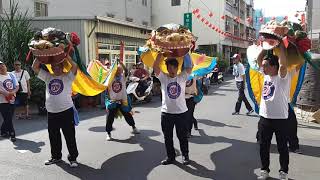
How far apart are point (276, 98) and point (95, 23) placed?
1418 centimetres

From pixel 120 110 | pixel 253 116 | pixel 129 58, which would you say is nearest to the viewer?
pixel 120 110

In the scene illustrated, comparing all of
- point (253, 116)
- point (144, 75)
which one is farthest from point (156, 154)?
point (144, 75)

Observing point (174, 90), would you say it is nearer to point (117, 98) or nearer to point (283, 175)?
point (283, 175)

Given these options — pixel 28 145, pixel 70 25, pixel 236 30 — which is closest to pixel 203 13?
pixel 236 30

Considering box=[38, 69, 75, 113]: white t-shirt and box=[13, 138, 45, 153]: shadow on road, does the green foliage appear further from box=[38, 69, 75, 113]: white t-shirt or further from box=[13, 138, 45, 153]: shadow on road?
box=[38, 69, 75, 113]: white t-shirt

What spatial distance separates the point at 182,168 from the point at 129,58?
1643 cm

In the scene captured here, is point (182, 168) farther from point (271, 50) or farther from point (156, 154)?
point (271, 50)

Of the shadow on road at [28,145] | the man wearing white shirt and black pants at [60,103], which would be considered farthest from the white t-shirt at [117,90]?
the man wearing white shirt and black pants at [60,103]

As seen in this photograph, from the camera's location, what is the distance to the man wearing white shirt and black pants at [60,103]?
20.6 feet

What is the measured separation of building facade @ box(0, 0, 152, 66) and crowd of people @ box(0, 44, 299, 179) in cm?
736

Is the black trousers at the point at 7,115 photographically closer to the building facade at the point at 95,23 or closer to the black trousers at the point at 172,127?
the black trousers at the point at 172,127

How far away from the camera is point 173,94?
20.5 ft

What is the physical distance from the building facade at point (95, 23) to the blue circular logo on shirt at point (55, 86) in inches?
366

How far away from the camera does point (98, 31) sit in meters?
18.8
